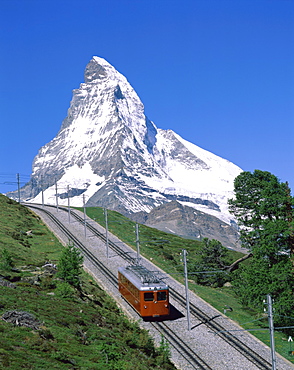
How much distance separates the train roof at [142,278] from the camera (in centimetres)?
4859

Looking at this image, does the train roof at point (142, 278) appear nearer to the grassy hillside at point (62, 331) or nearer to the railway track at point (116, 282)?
the grassy hillside at point (62, 331)

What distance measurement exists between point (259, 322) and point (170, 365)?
18.9 metres

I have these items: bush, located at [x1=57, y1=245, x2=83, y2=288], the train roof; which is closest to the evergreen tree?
the train roof

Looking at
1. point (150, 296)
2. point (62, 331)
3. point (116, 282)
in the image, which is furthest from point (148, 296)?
point (116, 282)

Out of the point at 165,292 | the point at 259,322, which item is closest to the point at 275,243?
the point at 259,322

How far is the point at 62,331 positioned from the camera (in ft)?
111

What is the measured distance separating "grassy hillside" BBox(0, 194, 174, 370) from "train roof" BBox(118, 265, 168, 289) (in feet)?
11.9

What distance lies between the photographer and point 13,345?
27.7 metres

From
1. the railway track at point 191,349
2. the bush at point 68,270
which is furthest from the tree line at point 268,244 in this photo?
the bush at point 68,270

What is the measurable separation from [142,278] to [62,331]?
17.1 meters

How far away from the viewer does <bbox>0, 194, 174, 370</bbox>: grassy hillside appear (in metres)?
28.0

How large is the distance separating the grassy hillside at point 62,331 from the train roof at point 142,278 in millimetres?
3633

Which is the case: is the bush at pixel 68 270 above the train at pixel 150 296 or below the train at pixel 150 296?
above

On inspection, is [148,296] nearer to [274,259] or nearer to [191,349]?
[191,349]
